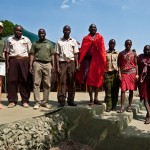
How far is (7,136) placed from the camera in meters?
5.43

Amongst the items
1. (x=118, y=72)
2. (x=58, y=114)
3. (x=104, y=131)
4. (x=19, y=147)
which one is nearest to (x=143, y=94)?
(x=118, y=72)

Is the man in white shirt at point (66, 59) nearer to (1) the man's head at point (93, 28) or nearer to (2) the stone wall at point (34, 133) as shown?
(1) the man's head at point (93, 28)

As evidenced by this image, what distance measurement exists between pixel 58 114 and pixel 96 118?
2.91 ft

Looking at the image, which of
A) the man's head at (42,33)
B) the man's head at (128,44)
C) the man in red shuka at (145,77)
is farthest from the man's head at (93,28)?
the man in red shuka at (145,77)

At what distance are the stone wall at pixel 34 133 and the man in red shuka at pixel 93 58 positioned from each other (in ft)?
3.55

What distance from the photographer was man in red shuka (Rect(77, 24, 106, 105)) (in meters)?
6.96

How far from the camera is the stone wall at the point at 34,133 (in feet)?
17.9

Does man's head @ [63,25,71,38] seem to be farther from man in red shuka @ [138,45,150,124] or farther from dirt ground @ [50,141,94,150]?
dirt ground @ [50,141,94,150]

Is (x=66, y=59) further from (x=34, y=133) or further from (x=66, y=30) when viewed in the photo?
(x=34, y=133)

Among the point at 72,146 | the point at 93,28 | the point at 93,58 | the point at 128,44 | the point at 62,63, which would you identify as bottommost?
the point at 72,146

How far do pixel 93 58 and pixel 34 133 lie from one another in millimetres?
2284

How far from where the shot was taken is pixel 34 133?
5859 mm

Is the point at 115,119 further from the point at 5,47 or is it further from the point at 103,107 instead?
the point at 5,47

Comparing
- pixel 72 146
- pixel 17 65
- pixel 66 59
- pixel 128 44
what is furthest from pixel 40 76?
pixel 128 44
